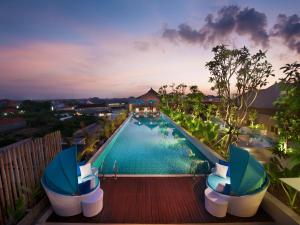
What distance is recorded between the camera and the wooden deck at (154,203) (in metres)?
3.73

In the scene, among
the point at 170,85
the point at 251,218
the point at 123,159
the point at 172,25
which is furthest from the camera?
the point at 170,85

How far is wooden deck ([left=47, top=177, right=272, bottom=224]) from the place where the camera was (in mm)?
3733

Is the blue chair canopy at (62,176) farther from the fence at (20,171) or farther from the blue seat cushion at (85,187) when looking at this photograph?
the fence at (20,171)

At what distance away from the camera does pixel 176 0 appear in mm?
10758

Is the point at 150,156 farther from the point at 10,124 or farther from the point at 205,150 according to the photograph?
the point at 10,124

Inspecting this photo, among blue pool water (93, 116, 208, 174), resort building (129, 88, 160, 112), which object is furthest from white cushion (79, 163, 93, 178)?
resort building (129, 88, 160, 112)

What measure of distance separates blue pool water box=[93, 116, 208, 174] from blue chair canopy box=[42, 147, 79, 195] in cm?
255

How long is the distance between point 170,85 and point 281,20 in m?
17.8

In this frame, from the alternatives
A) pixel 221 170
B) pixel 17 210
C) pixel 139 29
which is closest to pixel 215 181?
pixel 221 170

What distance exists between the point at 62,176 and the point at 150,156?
5.14m

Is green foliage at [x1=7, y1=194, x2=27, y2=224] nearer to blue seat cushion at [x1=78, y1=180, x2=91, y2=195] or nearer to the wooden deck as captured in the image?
the wooden deck

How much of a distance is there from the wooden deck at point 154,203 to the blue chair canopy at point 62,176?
58 centimetres

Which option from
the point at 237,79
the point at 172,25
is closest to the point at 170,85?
the point at 172,25

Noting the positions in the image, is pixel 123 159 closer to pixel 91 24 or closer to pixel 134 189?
pixel 134 189
